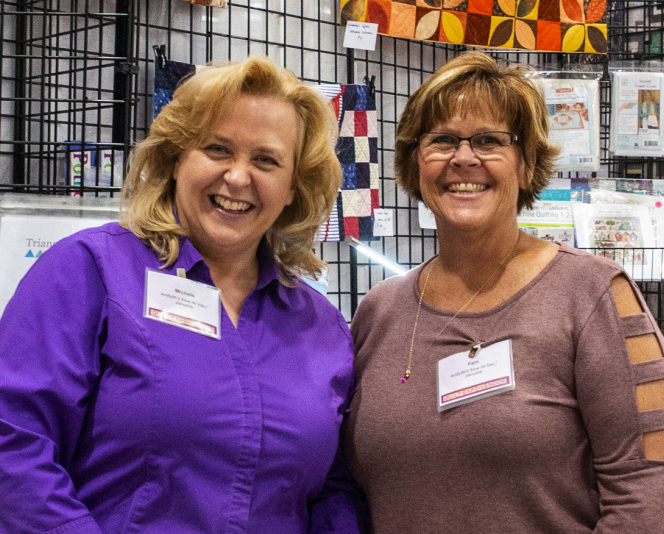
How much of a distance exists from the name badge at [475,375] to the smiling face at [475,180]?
27 cm

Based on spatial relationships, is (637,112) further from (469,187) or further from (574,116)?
(469,187)

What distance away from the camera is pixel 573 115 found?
3.05 metres

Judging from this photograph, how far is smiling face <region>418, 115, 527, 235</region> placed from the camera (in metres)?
1.47

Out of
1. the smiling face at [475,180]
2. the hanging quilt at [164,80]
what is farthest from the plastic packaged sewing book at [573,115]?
the smiling face at [475,180]

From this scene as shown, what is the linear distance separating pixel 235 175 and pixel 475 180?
495 millimetres

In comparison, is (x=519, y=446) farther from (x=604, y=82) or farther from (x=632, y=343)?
(x=604, y=82)

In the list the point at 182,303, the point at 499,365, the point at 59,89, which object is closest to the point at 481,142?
the point at 499,365

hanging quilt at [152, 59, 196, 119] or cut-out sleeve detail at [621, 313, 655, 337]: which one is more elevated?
hanging quilt at [152, 59, 196, 119]

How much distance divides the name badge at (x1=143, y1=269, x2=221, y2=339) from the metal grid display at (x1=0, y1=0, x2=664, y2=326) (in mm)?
1034

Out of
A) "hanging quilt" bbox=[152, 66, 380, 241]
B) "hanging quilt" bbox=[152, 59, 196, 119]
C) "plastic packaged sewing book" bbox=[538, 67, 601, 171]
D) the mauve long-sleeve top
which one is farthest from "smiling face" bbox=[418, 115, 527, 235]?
"plastic packaged sewing book" bbox=[538, 67, 601, 171]

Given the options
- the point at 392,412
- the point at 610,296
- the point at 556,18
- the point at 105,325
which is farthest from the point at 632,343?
the point at 556,18

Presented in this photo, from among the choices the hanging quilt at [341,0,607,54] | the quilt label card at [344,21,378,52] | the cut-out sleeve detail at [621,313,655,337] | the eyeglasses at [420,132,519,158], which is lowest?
the cut-out sleeve detail at [621,313,655,337]

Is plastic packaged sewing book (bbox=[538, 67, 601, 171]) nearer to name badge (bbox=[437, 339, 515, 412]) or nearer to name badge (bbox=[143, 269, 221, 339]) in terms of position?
name badge (bbox=[437, 339, 515, 412])

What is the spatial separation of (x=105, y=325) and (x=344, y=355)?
54cm
